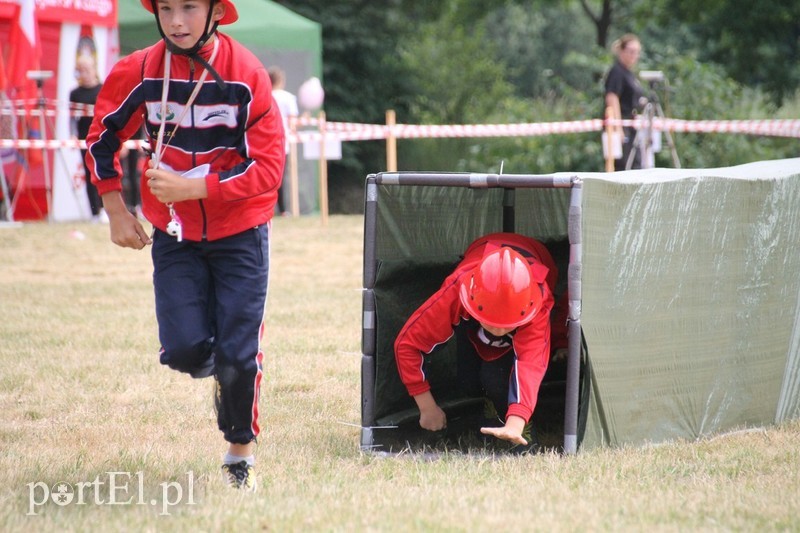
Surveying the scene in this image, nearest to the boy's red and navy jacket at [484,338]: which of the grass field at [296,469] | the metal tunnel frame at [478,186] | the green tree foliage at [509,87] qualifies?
the metal tunnel frame at [478,186]

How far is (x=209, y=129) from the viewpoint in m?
4.19

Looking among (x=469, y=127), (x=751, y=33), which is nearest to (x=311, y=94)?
(x=469, y=127)

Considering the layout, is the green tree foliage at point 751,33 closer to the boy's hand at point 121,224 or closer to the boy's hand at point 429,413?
the boy's hand at point 429,413

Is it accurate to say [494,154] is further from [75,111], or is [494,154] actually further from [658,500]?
[658,500]

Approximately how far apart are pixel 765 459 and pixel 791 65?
23.7 metres

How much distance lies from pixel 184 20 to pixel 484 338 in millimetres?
1995

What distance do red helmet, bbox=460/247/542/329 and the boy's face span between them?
1465 mm

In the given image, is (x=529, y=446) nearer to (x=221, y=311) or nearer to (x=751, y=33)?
(x=221, y=311)

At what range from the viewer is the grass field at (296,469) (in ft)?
12.6

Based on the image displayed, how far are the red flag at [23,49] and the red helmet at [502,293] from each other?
1120 centimetres

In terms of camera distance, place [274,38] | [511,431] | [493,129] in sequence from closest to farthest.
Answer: [511,431], [493,129], [274,38]

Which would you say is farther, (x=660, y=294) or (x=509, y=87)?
(x=509, y=87)

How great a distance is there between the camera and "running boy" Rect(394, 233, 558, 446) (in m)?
4.66

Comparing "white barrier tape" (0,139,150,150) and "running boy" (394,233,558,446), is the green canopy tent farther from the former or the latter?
"running boy" (394,233,558,446)
